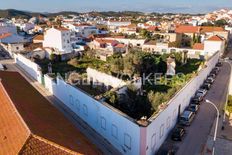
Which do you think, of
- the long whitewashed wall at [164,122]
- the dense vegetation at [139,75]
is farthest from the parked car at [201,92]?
the long whitewashed wall at [164,122]

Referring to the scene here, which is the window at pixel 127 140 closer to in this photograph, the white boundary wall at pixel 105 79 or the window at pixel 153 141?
the window at pixel 153 141

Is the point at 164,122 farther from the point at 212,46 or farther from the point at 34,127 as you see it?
the point at 212,46

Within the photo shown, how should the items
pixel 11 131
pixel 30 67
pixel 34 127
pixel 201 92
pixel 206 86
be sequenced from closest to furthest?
pixel 34 127 < pixel 11 131 < pixel 201 92 < pixel 206 86 < pixel 30 67

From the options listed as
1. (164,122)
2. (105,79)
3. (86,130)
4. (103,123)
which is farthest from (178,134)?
(105,79)

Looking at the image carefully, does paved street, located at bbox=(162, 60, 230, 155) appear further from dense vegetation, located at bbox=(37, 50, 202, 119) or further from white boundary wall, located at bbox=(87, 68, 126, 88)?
white boundary wall, located at bbox=(87, 68, 126, 88)

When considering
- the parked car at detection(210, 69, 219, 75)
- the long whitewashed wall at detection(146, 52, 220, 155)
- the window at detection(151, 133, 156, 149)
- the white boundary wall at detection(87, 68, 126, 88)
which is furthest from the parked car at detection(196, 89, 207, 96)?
the window at detection(151, 133, 156, 149)

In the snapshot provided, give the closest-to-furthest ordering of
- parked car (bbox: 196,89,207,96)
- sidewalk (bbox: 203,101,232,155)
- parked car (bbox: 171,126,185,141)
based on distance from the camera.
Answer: sidewalk (bbox: 203,101,232,155) < parked car (bbox: 171,126,185,141) < parked car (bbox: 196,89,207,96)

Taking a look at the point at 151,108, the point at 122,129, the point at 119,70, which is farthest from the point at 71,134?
the point at 119,70
